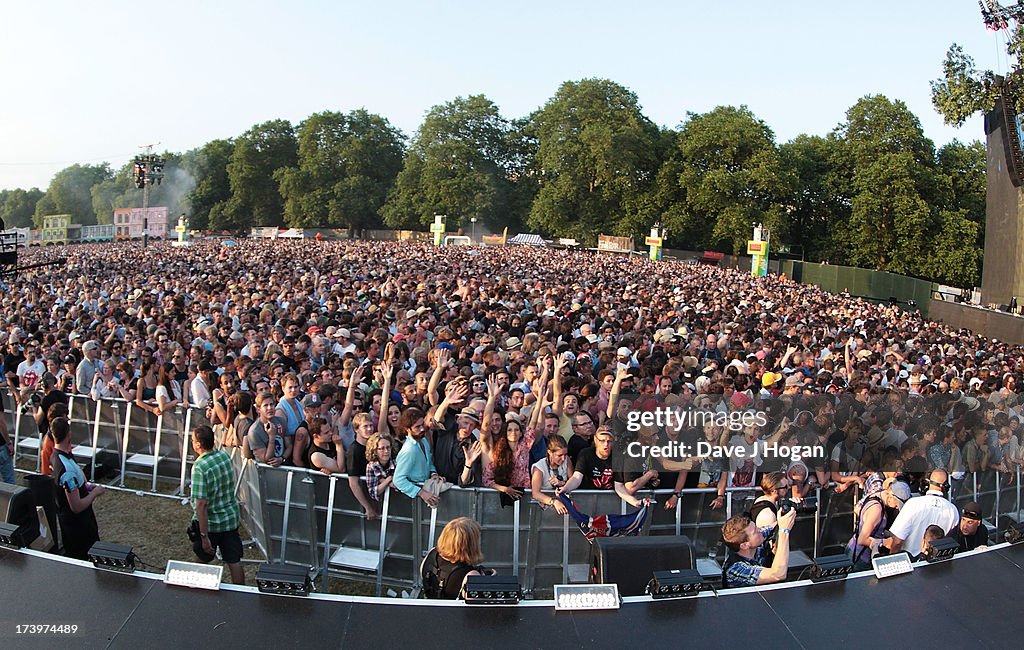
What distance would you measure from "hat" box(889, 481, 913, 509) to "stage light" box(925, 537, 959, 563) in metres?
0.93

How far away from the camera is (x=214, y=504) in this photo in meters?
5.09

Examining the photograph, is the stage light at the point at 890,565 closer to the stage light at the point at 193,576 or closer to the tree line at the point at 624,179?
the stage light at the point at 193,576

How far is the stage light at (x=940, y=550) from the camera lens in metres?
4.49

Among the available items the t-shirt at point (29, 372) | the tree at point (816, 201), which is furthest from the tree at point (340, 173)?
the t-shirt at point (29, 372)

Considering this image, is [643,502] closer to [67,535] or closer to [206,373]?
[67,535]

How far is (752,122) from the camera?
47.6 metres

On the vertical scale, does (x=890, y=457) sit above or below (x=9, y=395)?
above

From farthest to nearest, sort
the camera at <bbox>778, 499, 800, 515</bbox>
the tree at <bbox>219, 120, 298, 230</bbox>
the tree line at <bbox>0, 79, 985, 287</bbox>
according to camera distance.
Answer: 1. the tree at <bbox>219, 120, 298, 230</bbox>
2. the tree line at <bbox>0, 79, 985, 287</bbox>
3. the camera at <bbox>778, 499, 800, 515</bbox>

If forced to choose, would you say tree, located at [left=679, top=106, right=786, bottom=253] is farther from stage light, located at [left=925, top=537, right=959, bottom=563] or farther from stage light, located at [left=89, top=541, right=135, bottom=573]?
stage light, located at [left=89, top=541, right=135, bottom=573]

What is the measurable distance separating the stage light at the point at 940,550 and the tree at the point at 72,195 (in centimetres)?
14127

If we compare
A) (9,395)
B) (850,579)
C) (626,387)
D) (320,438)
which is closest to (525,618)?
(850,579)

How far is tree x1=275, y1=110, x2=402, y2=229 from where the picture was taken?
226 ft

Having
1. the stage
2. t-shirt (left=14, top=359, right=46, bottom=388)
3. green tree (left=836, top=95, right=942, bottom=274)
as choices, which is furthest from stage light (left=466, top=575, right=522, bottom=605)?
green tree (left=836, top=95, right=942, bottom=274)

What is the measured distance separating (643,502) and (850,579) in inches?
60.5
